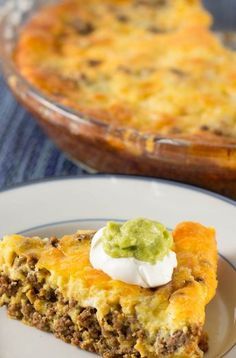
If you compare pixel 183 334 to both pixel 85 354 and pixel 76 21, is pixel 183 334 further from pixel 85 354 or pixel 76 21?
pixel 76 21

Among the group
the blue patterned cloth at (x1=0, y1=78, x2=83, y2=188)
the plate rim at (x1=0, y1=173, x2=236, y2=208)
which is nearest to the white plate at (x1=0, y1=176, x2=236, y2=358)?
the plate rim at (x1=0, y1=173, x2=236, y2=208)

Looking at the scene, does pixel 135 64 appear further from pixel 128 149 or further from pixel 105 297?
pixel 105 297

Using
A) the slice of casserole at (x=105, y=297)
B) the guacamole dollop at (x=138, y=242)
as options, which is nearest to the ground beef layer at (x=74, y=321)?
the slice of casserole at (x=105, y=297)

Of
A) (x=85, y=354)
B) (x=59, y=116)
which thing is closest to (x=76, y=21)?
(x=59, y=116)

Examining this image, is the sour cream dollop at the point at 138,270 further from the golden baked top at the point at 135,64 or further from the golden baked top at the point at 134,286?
the golden baked top at the point at 135,64

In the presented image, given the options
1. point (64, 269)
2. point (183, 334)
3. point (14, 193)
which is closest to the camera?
point (183, 334)

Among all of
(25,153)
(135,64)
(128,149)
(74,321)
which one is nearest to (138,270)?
(74,321)
